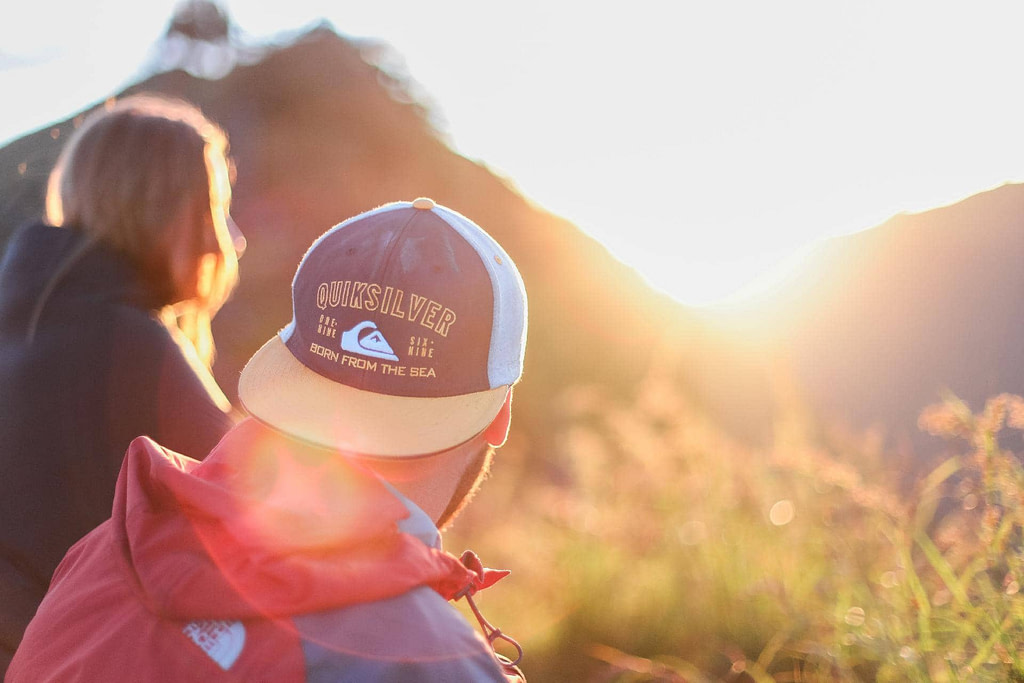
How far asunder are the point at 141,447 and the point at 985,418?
2.06 m

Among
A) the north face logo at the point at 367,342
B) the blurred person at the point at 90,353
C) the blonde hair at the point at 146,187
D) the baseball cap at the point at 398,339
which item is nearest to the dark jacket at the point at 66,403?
the blurred person at the point at 90,353

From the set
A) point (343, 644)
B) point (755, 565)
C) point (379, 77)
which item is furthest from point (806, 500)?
point (379, 77)

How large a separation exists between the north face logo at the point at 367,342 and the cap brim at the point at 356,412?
0.21 ft

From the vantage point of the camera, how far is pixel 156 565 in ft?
3.06

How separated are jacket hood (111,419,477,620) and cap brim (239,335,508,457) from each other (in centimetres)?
9

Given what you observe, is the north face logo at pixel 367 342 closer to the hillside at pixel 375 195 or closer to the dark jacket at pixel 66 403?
the dark jacket at pixel 66 403

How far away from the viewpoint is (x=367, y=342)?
129 cm

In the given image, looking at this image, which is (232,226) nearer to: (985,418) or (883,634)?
(985,418)

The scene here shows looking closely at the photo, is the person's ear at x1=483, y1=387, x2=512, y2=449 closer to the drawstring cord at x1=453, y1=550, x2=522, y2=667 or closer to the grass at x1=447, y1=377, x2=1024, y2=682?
the drawstring cord at x1=453, y1=550, x2=522, y2=667

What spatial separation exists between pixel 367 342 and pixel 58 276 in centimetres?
112

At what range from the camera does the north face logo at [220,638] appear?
2.89 ft

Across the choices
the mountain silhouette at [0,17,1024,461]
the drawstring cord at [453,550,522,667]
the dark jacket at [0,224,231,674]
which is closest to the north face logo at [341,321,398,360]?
the drawstring cord at [453,550,522,667]

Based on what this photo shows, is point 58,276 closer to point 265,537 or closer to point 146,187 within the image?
point 146,187

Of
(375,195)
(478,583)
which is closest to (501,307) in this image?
(478,583)
